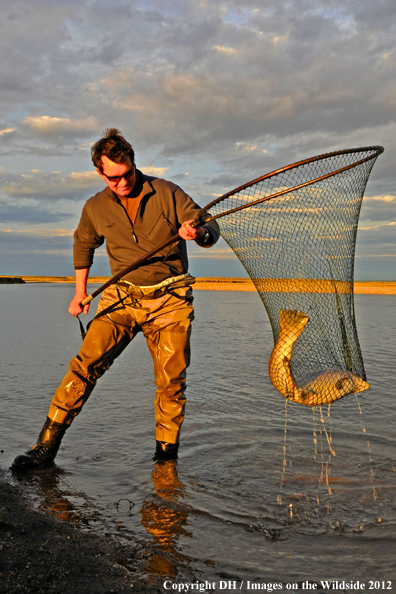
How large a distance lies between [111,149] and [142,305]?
1297 mm

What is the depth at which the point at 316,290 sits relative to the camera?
4.53m

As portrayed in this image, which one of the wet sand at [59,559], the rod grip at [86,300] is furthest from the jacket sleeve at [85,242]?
the wet sand at [59,559]

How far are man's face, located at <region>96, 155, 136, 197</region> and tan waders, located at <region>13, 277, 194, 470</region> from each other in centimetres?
81

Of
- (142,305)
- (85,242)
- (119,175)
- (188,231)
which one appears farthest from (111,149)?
(142,305)

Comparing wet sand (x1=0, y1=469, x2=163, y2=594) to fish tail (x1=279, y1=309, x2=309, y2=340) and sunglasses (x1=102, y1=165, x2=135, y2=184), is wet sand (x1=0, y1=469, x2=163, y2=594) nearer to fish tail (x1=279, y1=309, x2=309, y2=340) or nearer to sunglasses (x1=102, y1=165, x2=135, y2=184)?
fish tail (x1=279, y1=309, x2=309, y2=340)

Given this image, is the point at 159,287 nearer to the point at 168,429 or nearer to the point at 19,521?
the point at 168,429

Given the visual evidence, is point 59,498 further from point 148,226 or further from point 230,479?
point 148,226

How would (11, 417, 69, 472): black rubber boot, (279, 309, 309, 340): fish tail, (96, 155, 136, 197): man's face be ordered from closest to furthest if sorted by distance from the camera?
→ (96, 155, 136, 197): man's face < (11, 417, 69, 472): black rubber boot < (279, 309, 309, 340): fish tail

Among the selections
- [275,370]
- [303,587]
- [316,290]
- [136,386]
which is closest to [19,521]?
[303,587]

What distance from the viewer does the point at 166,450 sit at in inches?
163

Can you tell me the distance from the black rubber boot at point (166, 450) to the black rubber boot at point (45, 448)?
84 centimetres

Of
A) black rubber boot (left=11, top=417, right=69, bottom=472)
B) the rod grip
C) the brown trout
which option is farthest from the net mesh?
black rubber boot (left=11, top=417, right=69, bottom=472)

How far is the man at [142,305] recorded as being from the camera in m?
3.97

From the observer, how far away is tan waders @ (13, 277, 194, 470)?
4.06m
